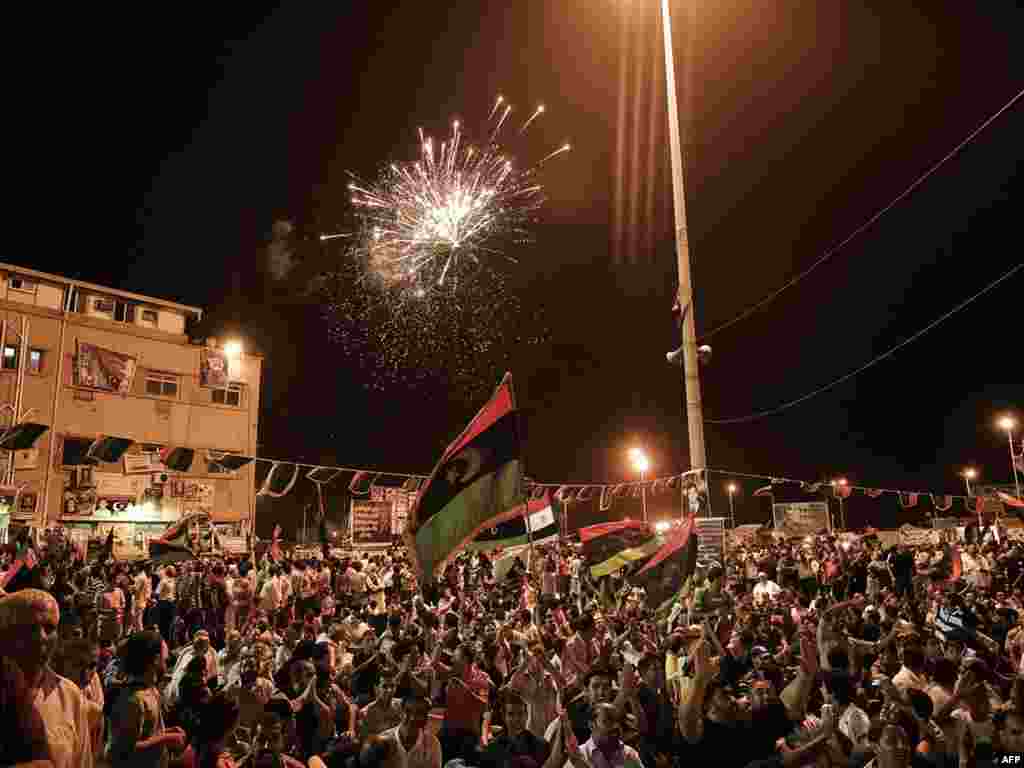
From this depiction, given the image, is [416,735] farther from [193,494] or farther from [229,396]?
[229,396]

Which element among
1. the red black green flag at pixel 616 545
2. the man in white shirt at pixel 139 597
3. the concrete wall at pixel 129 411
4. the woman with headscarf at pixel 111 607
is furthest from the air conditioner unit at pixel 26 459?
the red black green flag at pixel 616 545

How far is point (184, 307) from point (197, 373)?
4.18m

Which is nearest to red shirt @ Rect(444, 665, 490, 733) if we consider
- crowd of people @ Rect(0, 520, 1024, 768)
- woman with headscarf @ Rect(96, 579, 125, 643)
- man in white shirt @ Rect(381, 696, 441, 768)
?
crowd of people @ Rect(0, 520, 1024, 768)

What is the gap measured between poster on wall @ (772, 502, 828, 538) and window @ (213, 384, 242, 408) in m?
35.6

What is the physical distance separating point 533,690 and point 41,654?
19.1 ft

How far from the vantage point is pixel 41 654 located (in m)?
2.83

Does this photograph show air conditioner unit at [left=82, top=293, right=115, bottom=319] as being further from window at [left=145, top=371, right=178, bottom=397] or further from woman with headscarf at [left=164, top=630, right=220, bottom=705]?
woman with headscarf at [left=164, top=630, right=220, bottom=705]

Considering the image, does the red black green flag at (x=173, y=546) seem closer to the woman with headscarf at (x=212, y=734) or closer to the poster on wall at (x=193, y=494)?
the woman with headscarf at (x=212, y=734)

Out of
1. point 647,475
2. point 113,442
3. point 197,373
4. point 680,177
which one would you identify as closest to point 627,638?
point 680,177

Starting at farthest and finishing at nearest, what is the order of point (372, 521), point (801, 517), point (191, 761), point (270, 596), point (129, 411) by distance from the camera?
point (801, 517) < point (372, 521) < point (129, 411) < point (270, 596) < point (191, 761)

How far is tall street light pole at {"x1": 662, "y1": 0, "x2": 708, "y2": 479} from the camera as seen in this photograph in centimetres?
1411

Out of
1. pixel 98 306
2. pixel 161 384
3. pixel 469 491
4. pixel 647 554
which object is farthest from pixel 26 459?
pixel 469 491

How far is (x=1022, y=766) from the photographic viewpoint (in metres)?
5.71

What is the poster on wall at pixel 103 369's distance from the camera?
36281mm
